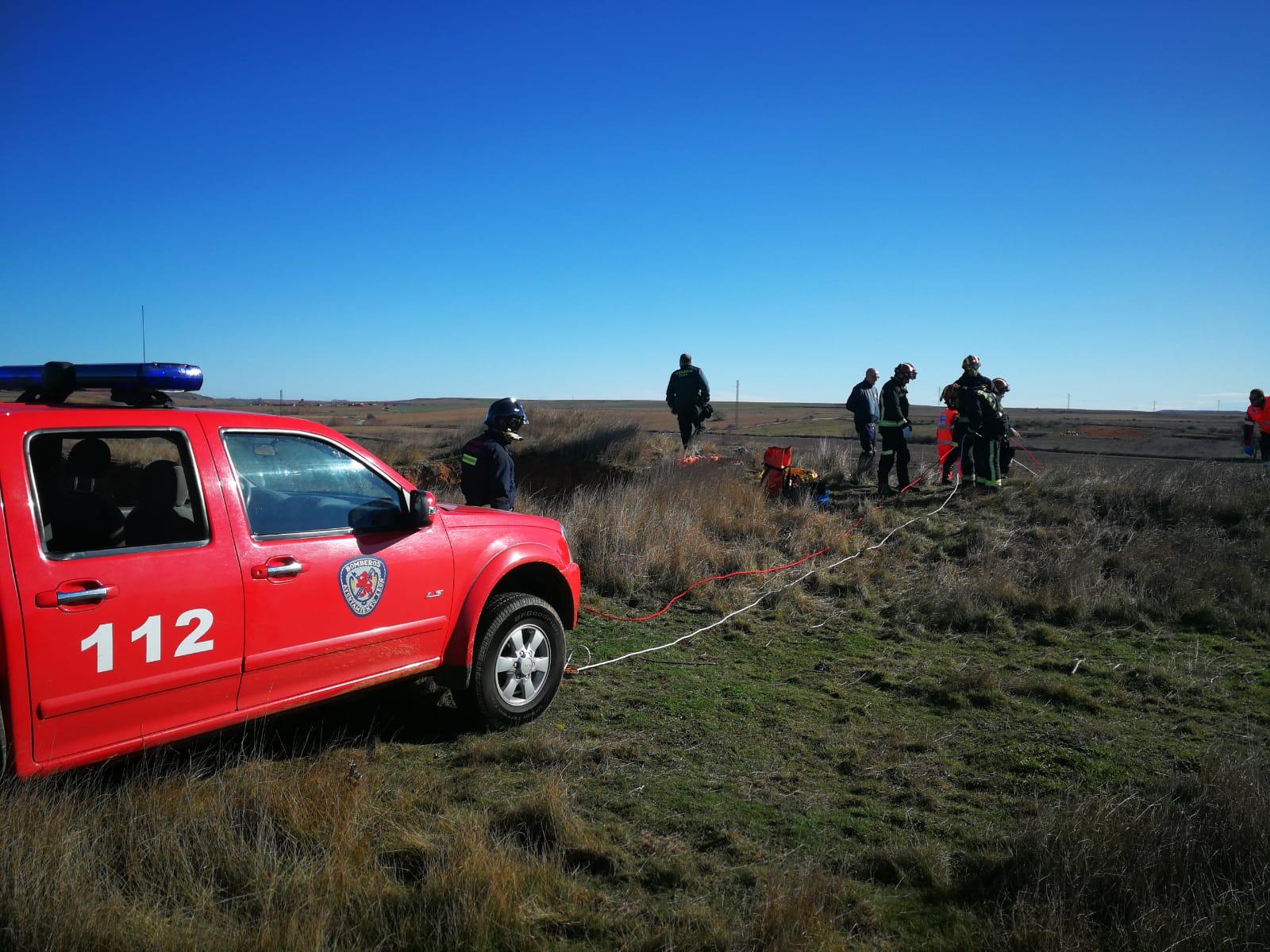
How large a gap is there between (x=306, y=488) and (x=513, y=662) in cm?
156

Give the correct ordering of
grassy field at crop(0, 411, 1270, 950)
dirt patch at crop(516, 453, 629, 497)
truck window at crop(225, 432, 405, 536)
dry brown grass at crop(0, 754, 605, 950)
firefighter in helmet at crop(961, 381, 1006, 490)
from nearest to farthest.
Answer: dry brown grass at crop(0, 754, 605, 950)
grassy field at crop(0, 411, 1270, 950)
truck window at crop(225, 432, 405, 536)
firefighter in helmet at crop(961, 381, 1006, 490)
dirt patch at crop(516, 453, 629, 497)

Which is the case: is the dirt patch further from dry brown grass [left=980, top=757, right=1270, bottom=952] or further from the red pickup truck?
dry brown grass [left=980, top=757, right=1270, bottom=952]

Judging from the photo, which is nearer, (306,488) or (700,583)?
(306,488)

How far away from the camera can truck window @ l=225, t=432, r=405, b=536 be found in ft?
13.4

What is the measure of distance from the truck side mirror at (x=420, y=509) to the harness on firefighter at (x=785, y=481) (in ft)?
29.8

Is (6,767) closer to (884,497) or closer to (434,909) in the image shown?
(434,909)

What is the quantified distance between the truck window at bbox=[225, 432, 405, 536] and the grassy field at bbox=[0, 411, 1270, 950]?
0.93 metres

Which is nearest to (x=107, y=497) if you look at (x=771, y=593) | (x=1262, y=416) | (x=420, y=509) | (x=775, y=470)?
(x=420, y=509)

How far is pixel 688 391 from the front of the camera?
52.3 feet

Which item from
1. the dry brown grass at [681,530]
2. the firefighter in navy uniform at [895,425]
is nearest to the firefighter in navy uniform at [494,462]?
the dry brown grass at [681,530]

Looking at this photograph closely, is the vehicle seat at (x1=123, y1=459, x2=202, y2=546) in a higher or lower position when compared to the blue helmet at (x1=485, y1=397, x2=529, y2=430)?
lower

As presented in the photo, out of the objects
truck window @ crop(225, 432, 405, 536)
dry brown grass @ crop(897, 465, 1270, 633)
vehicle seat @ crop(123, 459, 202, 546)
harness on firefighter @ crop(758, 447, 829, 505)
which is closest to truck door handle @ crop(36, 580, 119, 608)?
vehicle seat @ crop(123, 459, 202, 546)

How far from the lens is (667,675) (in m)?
6.47

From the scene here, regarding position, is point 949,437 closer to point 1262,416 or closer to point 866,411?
point 866,411
